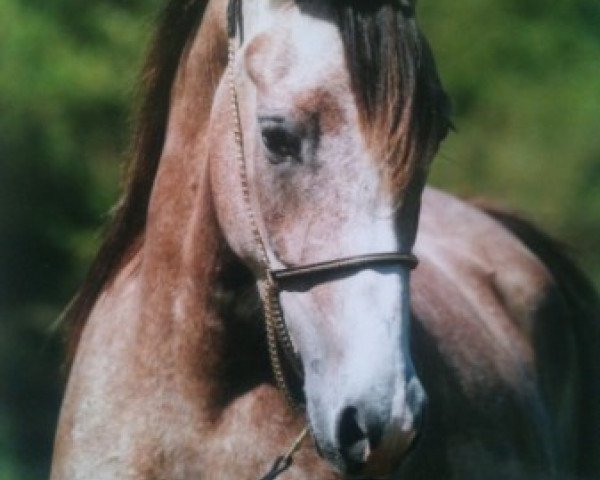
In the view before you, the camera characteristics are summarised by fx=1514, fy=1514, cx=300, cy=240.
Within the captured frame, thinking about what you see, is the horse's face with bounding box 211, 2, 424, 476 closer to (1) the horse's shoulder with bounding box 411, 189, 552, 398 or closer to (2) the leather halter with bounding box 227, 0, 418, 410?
(2) the leather halter with bounding box 227, 0, 418, 410

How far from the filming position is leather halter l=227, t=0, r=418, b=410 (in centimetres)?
210

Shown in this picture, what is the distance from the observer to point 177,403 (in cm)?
241

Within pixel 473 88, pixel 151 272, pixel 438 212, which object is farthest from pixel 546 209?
pixel 151 272

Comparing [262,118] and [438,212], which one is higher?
[262,118]

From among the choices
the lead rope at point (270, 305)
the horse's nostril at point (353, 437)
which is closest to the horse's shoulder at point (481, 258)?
the lead rope at point (270, 305)

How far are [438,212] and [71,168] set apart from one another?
1.32 metres

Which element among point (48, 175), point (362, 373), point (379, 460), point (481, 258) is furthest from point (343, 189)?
point (48, 175)

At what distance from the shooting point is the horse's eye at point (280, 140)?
7.14ft

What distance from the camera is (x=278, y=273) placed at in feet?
7.29

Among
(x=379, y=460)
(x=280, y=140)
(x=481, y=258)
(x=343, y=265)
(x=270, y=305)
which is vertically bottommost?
(x=481, y=258)

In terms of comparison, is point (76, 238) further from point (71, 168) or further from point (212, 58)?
point (212, 58)

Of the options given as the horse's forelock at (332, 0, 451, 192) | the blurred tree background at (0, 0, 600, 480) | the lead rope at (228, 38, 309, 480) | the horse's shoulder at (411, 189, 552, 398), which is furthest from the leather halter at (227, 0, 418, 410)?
the blurred tree background at (0, 0, 600, 480)

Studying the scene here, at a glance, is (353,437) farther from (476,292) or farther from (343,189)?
(476,292)

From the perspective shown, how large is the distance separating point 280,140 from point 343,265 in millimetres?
224
